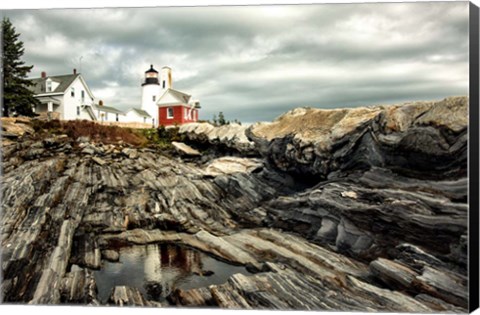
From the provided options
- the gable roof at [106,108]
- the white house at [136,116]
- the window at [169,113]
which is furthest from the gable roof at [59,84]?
the window at [169,113]

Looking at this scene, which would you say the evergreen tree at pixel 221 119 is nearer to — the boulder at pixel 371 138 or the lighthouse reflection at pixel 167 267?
the boulder at pixel 371 138

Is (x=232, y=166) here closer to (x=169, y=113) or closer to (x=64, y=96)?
(x=169, y=113)

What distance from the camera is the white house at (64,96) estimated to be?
13195mm

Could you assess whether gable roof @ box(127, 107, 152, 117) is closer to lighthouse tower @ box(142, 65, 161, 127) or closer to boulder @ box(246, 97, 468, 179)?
lighthouse tower @ box(142, 65, 161, 127)

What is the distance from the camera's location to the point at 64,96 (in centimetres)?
1351

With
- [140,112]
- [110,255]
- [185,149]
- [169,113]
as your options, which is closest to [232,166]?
[185,149]

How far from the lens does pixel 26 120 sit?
14055 mm

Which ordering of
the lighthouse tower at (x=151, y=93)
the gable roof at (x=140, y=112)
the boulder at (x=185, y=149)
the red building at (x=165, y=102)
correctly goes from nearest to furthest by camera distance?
the lighthouse tower at (x=151, y=93) < the red building at (x=165, y=102) < the gable roof at (x=140, y=112) < the boulder at (x=185, y=149)

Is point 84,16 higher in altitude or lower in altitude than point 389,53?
higher

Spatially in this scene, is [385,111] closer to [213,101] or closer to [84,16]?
[213,101]

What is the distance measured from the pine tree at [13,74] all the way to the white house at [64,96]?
1.03ft

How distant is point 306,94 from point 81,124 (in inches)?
330

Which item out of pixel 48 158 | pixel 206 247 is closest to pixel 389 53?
pixel 206 247

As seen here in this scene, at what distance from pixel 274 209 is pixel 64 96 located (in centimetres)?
833
